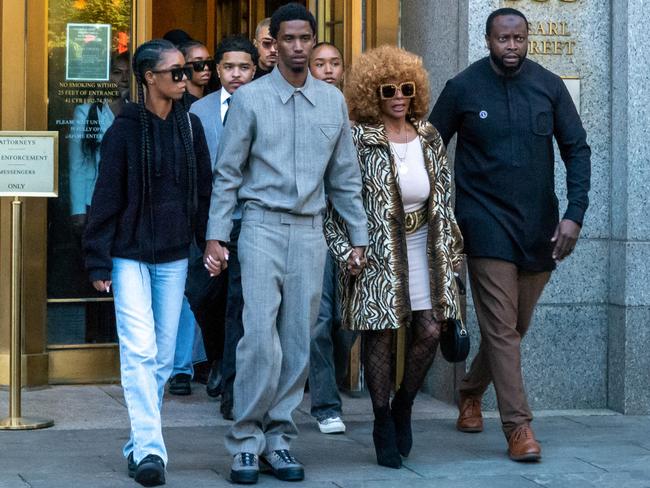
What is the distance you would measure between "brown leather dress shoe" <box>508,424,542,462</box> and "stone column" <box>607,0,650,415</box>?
1.56 meters

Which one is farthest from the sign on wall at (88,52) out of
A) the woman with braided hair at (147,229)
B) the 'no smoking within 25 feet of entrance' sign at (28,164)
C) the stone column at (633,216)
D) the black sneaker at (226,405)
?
the stone column at (633,216)

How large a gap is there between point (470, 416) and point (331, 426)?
29.6 inches

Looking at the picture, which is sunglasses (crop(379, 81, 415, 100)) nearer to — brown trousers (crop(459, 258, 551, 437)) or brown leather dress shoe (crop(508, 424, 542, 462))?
brown trousers (crop(459, 258, 551, 437))

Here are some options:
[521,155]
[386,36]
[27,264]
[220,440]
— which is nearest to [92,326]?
[27,264]

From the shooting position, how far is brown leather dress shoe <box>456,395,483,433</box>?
741 centimetres

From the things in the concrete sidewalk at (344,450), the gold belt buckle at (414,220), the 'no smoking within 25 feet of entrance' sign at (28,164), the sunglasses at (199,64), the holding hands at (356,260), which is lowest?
the concrete sidewalk at (344,450)

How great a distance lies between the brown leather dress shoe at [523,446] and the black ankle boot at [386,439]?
60 cm

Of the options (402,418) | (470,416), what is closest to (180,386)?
(470,416)

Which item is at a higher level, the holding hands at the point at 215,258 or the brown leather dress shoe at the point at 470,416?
the holding hands at the point at 215,258

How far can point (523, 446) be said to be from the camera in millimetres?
6645

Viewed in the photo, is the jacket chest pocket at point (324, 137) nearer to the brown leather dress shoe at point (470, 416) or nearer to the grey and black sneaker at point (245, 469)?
the grey and black sneaker at point (245, 469)

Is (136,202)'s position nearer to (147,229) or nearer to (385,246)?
(147,229)

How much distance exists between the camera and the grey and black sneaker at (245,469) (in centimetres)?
601

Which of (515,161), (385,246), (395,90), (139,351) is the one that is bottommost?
(139,351)
